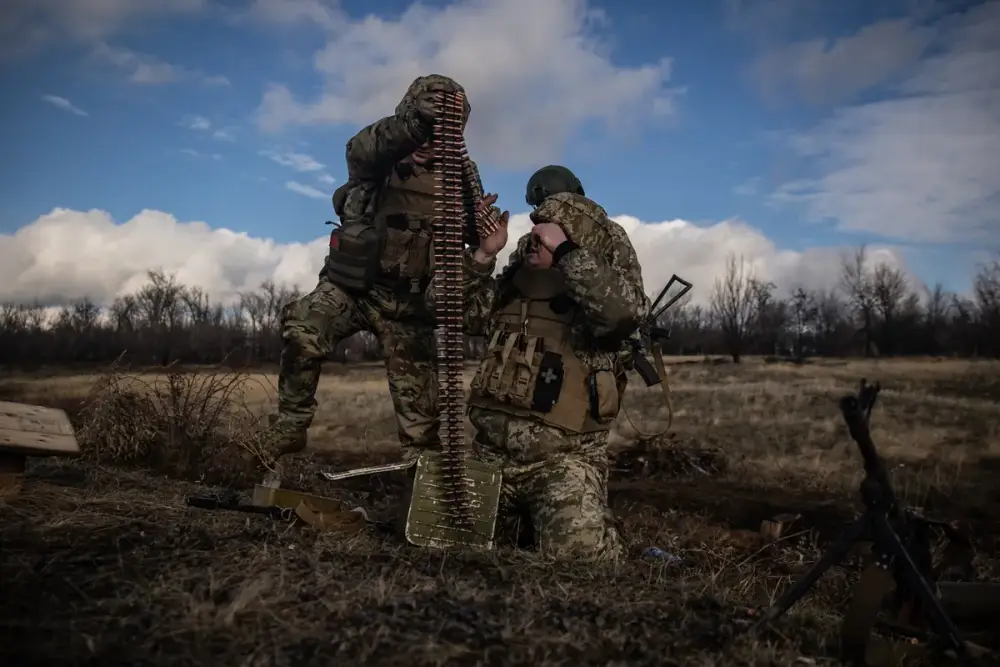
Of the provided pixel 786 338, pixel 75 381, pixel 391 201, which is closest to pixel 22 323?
pixel 75 381

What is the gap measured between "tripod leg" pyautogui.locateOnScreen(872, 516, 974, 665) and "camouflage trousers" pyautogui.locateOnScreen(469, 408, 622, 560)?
1725mm

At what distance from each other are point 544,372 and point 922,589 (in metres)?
2.40

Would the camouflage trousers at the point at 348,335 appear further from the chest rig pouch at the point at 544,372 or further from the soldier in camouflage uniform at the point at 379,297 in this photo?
the chest rig pouch at the point at 544,372

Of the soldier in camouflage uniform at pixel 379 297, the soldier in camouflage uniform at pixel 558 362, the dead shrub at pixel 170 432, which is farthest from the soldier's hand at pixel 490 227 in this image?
the dead shrub at pixel 170 432

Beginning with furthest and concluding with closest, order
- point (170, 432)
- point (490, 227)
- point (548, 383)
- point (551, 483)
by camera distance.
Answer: point (170, 432) < point (490, 227) < point (548, 383) < point (551, 483)

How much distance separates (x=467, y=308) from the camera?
5125 millimetres

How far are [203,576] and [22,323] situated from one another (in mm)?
32256

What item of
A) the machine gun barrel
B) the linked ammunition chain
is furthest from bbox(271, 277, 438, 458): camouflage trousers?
the machine gun barrel

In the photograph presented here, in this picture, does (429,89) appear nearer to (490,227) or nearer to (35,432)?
(490,227)

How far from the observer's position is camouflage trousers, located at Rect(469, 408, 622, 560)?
175 inches

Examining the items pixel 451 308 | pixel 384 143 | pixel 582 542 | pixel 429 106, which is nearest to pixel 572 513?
pixel 582 542

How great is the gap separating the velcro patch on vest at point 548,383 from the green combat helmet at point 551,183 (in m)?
1.18

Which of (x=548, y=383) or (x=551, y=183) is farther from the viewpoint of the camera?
(x=551, y=183)

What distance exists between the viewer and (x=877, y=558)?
118 inches
